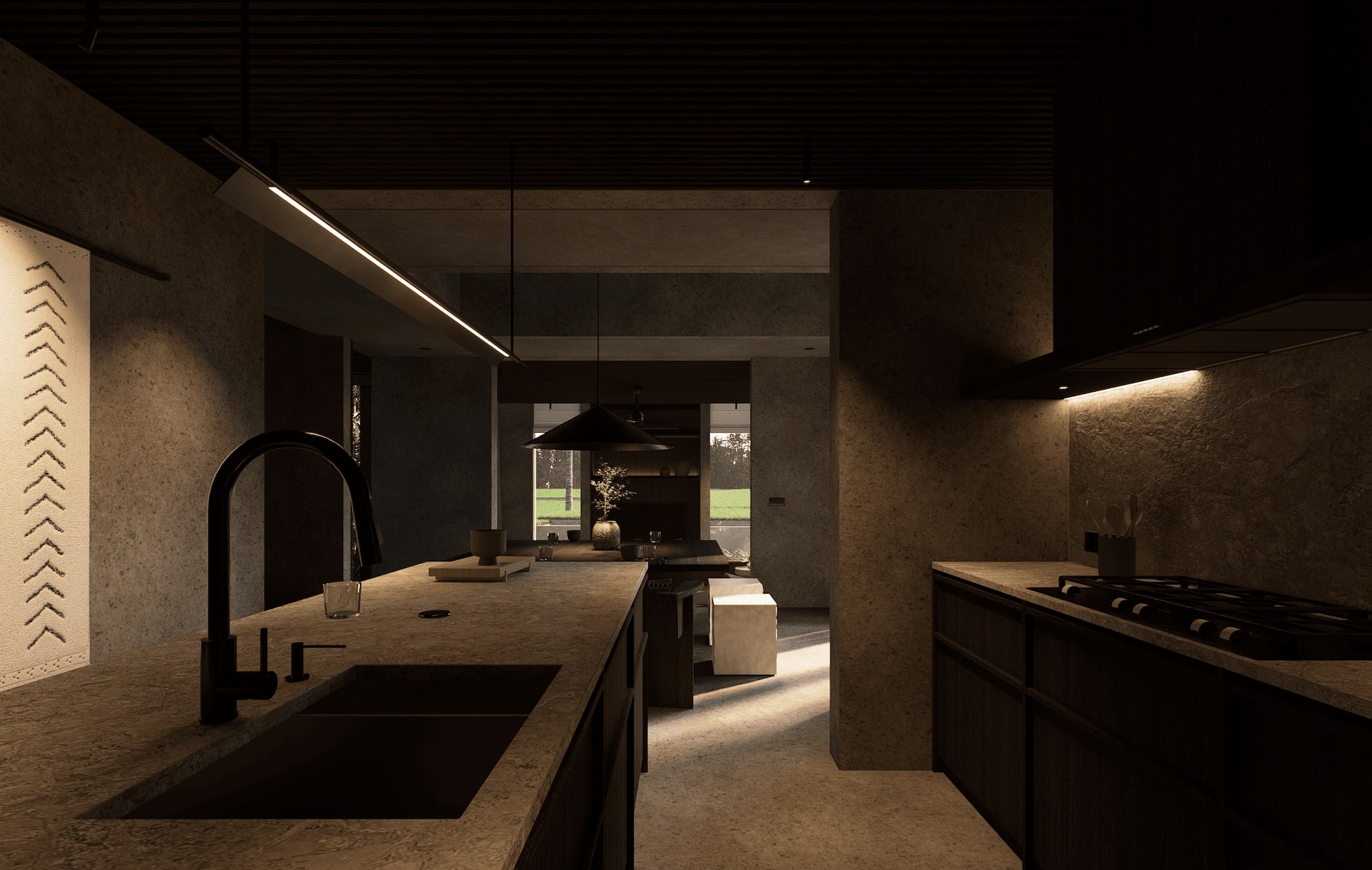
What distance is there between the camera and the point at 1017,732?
8.81 feet

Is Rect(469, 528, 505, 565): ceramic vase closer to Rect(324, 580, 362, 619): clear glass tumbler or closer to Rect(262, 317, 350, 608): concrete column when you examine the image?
Rect(324, 580, 362, 619): clear glass tumbler

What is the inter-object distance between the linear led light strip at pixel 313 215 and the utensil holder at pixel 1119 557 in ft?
8.38

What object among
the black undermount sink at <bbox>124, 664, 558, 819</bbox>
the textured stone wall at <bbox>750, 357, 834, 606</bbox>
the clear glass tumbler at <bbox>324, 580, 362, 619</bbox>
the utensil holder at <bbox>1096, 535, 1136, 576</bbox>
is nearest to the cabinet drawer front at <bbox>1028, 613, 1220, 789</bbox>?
the utensil holder at <bbox>1096, 535, 1136, 576</bbox>

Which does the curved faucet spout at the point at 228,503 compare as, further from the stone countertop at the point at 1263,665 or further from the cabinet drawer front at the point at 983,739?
the cabinet drawer front at the point at 983,739

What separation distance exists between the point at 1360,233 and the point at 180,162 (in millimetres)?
3840

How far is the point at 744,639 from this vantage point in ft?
17.3

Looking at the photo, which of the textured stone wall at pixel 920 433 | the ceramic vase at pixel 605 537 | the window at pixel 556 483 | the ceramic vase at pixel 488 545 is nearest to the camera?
the ceramic vase at pixel 488 545

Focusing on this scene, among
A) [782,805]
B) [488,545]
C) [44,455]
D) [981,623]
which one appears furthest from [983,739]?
[44,455]

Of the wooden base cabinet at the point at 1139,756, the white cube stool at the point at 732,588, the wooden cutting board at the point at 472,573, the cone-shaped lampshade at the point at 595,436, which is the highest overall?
the cone-shaped lampshade at the point at 595,436

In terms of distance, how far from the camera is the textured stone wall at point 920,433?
3.62m

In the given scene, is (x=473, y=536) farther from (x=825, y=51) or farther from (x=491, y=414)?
(x=491, y=414)

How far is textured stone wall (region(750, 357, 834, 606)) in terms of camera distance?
26.5ft

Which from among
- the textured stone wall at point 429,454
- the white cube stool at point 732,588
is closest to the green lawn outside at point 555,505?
the textured stone wall at point 429,454

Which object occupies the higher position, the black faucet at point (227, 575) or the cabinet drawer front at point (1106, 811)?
the black faucet at point (227, 575)
